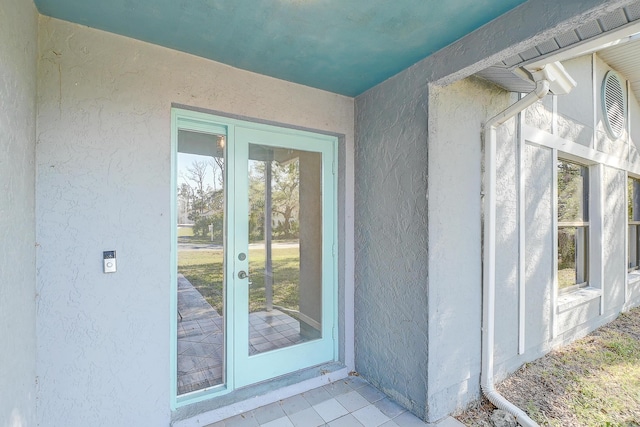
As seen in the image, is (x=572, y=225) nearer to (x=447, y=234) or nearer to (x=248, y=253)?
(x=447, y=234)

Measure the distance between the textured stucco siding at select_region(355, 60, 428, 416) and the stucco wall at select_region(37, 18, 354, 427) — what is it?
1.65 meters

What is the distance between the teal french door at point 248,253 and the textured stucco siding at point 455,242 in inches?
43.6

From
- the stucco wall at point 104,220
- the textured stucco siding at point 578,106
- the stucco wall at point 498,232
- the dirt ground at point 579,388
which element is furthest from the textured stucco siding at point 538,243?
the stucco wall at point 104,220

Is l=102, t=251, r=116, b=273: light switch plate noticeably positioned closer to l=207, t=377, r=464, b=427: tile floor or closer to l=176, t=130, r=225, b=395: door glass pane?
l=176, t=130, r=225, b=395: door glass pane

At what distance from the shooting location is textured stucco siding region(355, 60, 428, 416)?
2.52 metres

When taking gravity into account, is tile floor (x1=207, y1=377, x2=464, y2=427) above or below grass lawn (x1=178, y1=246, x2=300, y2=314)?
below

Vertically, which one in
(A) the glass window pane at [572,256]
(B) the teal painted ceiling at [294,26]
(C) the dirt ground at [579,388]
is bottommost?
(C) the dirt ground at [579,388]

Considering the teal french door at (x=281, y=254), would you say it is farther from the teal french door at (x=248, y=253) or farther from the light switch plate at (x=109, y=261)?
the light switch plate at (x=109, y=261)

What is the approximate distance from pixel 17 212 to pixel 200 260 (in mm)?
1255

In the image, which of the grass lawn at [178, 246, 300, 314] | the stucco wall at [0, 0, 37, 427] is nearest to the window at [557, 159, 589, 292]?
the grass lawn at [178, 246, 300, 314]

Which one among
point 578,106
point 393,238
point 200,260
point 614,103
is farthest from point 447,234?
point 614,103

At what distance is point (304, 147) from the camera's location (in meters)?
3.09

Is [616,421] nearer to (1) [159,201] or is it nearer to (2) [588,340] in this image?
(2) [588,340]

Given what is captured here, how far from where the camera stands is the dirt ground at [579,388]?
8.30 feet
